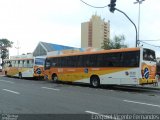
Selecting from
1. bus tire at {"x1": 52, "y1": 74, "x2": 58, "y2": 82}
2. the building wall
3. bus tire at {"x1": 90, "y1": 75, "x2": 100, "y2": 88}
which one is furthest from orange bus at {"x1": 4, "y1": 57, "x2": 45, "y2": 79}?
the building wall

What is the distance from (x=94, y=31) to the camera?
6650 centimetres

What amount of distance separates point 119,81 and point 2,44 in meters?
76.0

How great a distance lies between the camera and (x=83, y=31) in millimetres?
69812

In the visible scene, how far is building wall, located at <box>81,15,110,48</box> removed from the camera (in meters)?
65.0

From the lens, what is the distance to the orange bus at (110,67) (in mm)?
20438

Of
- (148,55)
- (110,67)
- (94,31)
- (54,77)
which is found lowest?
(54,77)

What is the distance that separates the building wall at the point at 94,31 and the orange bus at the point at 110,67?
34.7m

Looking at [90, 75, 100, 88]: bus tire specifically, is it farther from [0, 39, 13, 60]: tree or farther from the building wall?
[0, 39, 13, 60]: tree

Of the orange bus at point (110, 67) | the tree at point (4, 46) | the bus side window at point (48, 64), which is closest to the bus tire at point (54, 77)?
the orange bus at point (110, 67)

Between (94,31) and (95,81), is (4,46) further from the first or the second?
(95,81)

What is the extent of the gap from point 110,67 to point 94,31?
146 feet

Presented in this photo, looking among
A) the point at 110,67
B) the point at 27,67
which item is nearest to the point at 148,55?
the point at 110,67

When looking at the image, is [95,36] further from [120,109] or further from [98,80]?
[120,109]

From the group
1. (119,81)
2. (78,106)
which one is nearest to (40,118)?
(78,106)
